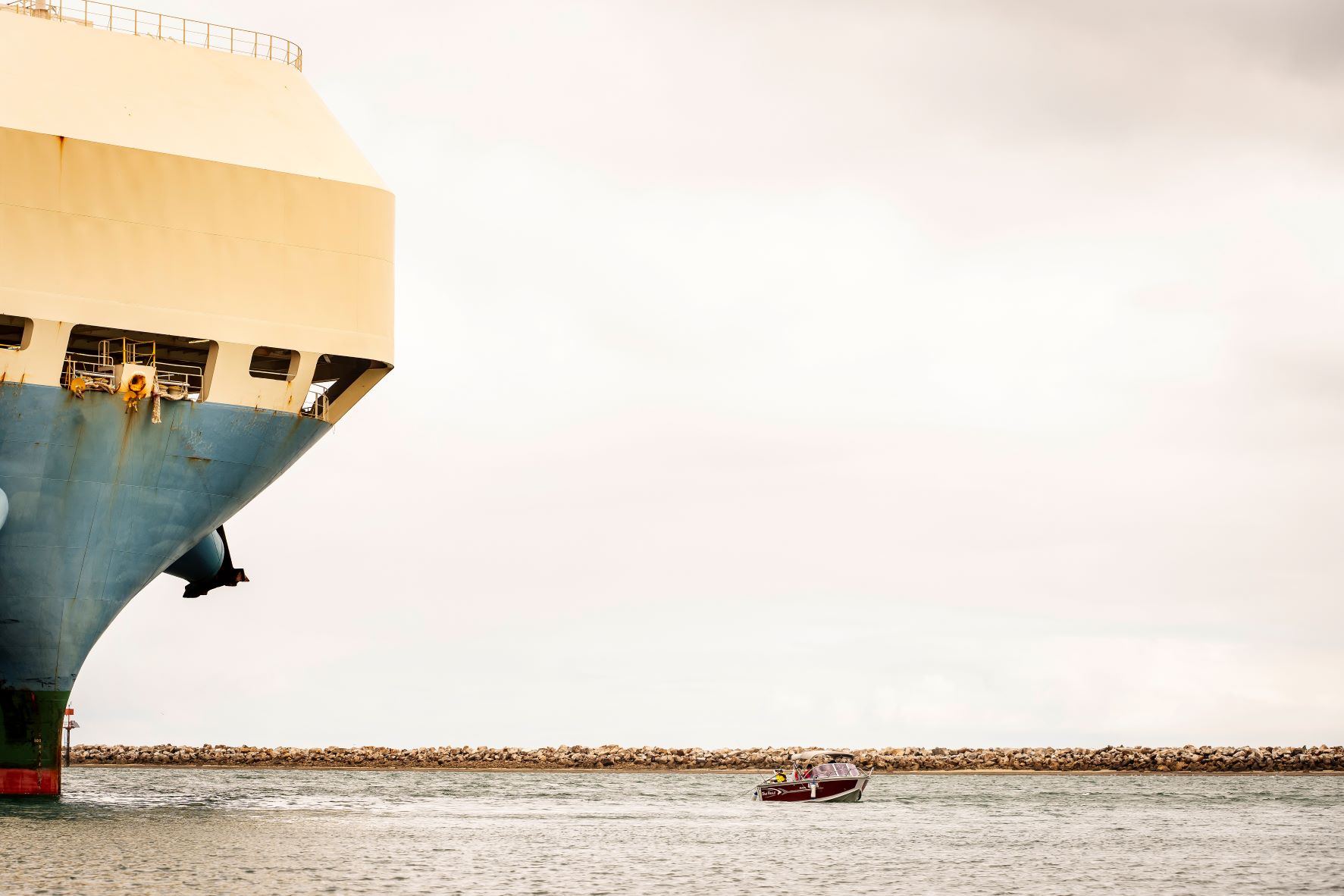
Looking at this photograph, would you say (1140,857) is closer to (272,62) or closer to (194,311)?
(194,311)

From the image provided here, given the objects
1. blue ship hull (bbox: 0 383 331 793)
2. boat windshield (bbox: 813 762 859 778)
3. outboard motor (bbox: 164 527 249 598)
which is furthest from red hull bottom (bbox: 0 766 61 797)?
boat windshield (bbox: 813 762 859 778)

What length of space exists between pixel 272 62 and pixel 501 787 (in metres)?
42.2

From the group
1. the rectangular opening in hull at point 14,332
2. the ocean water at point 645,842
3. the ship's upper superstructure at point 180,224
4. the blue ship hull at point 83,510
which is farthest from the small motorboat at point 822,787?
the rectangular opening in hull at point 14,332

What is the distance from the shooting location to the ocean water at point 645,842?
33.0 m

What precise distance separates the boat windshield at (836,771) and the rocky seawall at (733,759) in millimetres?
34688

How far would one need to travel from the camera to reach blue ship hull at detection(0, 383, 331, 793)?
38.7 metres

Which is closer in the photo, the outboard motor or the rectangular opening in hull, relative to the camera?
the rectangular opening in hull

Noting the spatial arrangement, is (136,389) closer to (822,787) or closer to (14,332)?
(14,332)

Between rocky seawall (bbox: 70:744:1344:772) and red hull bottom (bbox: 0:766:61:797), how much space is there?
59530 millimetres

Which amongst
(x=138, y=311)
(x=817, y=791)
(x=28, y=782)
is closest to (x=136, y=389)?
(x=138, y=311)

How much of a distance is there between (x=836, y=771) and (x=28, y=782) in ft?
106

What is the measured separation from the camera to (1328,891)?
111 feet

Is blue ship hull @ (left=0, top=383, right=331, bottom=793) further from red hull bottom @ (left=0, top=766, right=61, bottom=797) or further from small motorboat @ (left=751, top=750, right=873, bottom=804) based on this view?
small motorboat @ (left=751, top=750, right=873, bottom=804)

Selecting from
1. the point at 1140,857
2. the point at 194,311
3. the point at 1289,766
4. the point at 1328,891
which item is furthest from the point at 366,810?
the point at 1289,766
